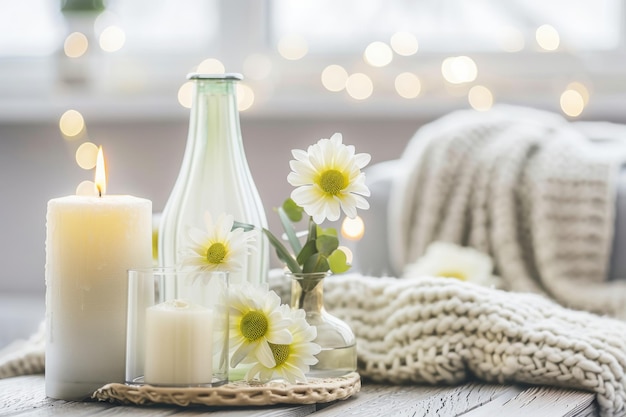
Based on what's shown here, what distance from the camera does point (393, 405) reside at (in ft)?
2.58

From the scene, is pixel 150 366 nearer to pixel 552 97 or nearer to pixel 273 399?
pixel 273 399

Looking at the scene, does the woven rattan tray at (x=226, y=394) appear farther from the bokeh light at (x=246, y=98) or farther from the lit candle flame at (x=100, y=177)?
the bokeh light at (x=246, y=98)

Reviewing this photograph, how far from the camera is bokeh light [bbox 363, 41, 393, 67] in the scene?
7.33ft

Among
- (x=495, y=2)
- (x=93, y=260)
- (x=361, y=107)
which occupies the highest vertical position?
(x=495, y=2)

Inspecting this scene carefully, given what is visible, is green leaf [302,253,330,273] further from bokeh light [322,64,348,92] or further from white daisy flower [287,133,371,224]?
bokeh light [322,64,348,92]

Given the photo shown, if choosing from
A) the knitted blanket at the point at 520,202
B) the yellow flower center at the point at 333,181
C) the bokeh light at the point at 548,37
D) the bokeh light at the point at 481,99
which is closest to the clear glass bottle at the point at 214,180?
the yellow flower center at the point at 333,181

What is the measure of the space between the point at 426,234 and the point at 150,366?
67 centimetres

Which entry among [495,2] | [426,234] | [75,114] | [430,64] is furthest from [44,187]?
[426,234]

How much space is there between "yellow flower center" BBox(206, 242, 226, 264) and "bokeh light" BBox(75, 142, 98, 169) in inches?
67.0

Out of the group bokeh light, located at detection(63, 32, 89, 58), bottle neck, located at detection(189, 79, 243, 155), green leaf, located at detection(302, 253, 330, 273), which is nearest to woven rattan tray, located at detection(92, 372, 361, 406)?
green leaf, located at detection(302, 253, 330, 273)

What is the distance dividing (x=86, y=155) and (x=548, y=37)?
3.85 ft

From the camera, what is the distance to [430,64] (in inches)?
86.8

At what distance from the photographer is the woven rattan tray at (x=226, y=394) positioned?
724mm

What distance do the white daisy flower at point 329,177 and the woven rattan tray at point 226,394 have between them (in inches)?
5.6
